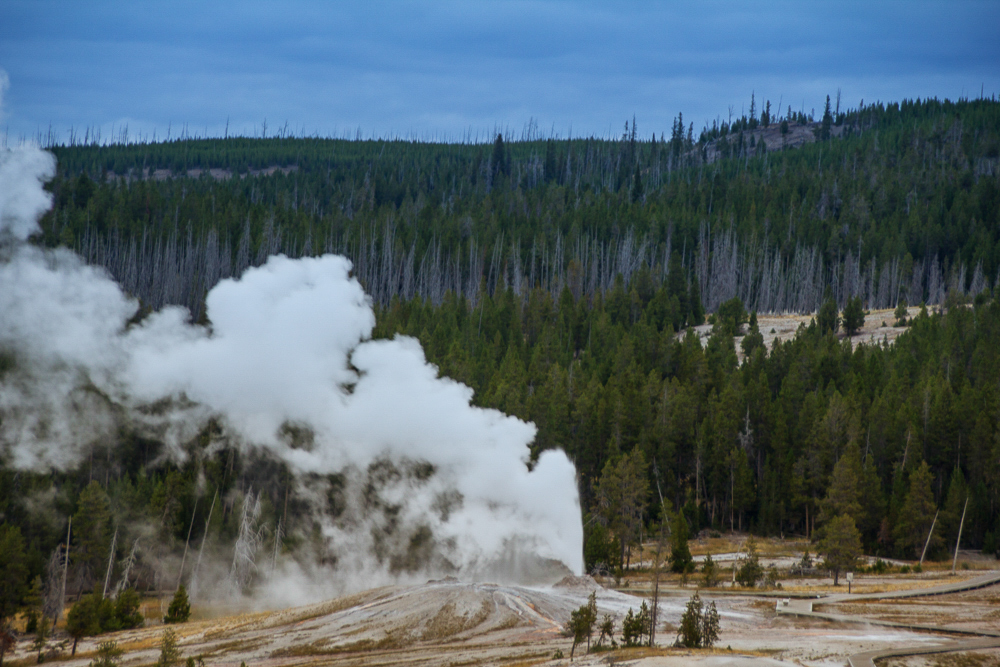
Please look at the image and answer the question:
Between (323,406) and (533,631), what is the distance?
20.6 metres

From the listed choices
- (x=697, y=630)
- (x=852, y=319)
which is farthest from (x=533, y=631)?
(x=852, y=319)

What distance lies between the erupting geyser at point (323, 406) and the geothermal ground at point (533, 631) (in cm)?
556

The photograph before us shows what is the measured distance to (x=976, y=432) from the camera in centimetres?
8419

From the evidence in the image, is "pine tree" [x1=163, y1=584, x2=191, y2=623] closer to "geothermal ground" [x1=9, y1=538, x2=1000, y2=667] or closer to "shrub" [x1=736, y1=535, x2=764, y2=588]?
"geothermal ground" [x1=9, y1=538, x2=1000, y2=667]

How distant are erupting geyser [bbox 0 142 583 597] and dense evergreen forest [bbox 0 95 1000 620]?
10.9 feet

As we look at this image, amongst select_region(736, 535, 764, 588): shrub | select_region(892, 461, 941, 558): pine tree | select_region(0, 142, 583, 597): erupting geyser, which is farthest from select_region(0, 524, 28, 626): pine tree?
select_region(892, 461, 941, 558): pine tree

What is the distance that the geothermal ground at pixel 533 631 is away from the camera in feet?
131

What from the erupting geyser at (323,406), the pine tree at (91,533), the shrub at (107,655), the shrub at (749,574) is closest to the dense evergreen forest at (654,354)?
the pine tree at (91,533)

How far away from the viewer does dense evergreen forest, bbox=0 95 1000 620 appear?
7400cm

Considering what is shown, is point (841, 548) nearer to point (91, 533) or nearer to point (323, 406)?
point (323, 406)

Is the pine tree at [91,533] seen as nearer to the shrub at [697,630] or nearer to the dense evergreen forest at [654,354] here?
the dense evergreen forest at [654,354]

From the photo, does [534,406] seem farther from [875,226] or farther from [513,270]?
[875,226]

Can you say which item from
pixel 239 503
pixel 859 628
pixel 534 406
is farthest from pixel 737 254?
pixel 859 628

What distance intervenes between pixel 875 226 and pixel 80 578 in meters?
149
